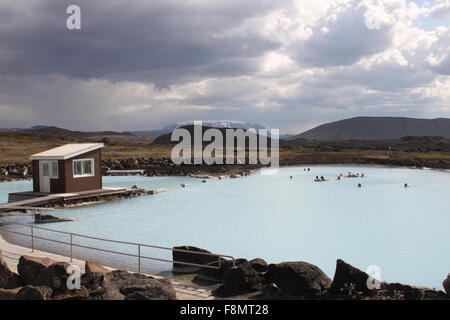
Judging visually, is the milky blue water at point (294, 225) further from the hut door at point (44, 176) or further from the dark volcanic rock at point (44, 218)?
the hut door at point (44, 176)

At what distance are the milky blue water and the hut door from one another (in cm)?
318

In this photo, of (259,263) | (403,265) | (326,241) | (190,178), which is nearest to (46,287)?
(259,263)

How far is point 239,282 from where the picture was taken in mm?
8875

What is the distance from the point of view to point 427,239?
1808cm

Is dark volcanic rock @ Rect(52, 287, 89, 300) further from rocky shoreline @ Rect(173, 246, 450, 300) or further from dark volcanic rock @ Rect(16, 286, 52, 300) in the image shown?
rocky shoreline @ Rect(173, 246, 450, 300)

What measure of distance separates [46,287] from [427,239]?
15.9m

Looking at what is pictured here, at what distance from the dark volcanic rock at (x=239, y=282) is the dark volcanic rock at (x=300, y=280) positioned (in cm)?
47

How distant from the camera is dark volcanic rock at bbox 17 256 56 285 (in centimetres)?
900

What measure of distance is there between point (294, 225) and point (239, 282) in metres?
12.7

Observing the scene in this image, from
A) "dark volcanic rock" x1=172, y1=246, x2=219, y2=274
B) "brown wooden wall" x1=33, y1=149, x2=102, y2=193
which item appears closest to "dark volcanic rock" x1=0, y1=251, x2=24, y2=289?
"dark volcanic rock" x1=172, y1=246, x2=219, y2=274

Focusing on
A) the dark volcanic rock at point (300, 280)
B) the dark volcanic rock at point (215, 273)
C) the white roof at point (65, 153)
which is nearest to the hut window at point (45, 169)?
the white roof at point (65, 153)
